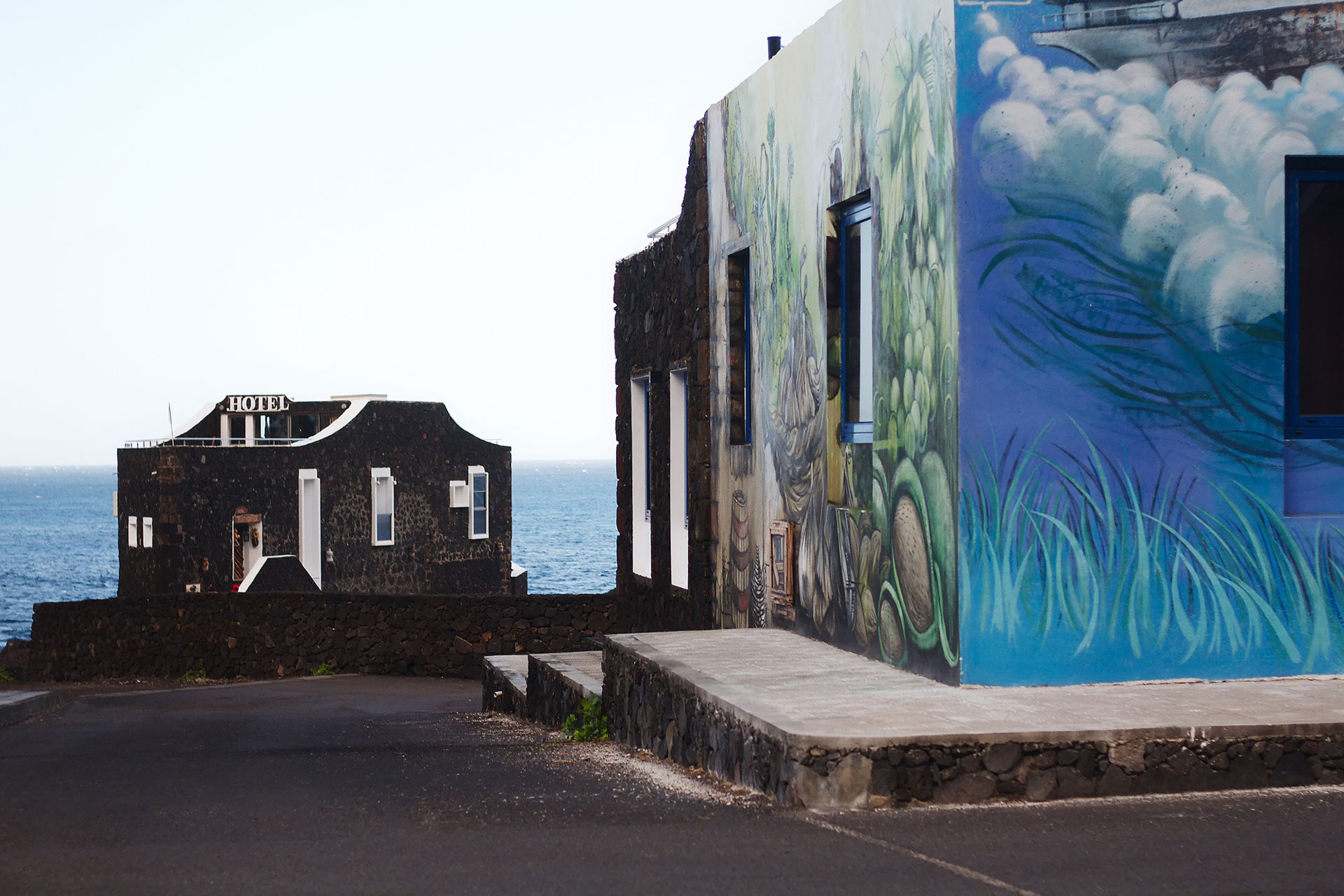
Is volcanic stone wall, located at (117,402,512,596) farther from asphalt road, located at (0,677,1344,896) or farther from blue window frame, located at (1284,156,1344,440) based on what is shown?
blue window frame, located at (1284,156,1344,440)

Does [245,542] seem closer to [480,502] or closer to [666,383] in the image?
[480,502]

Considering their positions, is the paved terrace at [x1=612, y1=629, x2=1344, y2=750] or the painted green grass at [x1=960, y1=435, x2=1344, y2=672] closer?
the paved terrace at [x1=612, y1=629, x2=1344, y2=750]

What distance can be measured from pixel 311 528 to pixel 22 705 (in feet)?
70.4

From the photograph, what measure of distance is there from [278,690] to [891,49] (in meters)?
14.1

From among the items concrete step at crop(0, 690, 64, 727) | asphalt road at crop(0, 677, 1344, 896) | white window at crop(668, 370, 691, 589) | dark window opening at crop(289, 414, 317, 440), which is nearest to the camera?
asphalt road at crop(0, 677, 1344, 896)

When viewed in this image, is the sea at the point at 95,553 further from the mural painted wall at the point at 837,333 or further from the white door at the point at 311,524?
Result: the mural painted wall at the point at 837,333

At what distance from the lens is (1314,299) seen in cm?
860

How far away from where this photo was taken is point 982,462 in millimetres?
8133

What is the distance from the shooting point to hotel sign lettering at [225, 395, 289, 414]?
41156 millimetres

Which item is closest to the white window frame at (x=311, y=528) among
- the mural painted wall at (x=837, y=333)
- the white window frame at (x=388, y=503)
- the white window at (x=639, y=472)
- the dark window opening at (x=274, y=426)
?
the white window frame at (x=388, y=503)

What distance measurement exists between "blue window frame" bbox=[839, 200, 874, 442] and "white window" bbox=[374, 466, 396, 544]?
29285mm

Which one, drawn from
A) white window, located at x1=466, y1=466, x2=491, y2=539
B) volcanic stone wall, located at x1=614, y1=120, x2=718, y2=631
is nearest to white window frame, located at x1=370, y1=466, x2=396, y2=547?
white window, located at x1=466, y1=466, x2=491, y2=539

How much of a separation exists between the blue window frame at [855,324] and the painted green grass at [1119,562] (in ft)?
6.99

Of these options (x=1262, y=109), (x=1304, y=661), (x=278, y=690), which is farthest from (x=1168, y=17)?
(x=278, y=690)
